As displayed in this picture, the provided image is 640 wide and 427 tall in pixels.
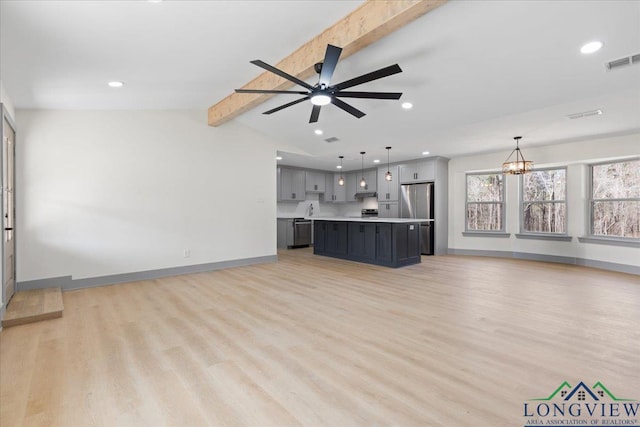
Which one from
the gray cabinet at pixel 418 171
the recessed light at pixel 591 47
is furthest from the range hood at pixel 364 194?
the recessed light at pixel 591 47

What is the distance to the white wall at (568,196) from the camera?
17.9 feet

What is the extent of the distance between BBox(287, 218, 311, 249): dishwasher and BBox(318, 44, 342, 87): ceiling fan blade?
6.31 meters

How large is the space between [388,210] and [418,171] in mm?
1331

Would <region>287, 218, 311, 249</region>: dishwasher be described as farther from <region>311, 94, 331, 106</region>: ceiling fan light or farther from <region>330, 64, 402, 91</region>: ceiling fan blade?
<region>330, 64, 402, 91</region>: ceiling fan blade

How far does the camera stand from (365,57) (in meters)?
3.37

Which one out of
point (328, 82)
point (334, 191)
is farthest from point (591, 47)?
point (334, 191)

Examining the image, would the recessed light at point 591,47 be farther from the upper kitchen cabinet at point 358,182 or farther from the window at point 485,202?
the upper kitchen cabinet at point 358,182

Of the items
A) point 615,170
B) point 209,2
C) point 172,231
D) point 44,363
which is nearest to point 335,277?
point 172,231

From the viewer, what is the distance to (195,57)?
315cm

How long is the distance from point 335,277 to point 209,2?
3945 mm

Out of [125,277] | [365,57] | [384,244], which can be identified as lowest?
[125,277]

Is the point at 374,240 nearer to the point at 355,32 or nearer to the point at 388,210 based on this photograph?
the point at 388,210

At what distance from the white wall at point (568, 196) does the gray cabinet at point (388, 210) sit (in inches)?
53.9

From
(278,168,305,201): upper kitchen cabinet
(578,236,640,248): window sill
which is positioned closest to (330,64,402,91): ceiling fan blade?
(578,236,640,248): window sill
